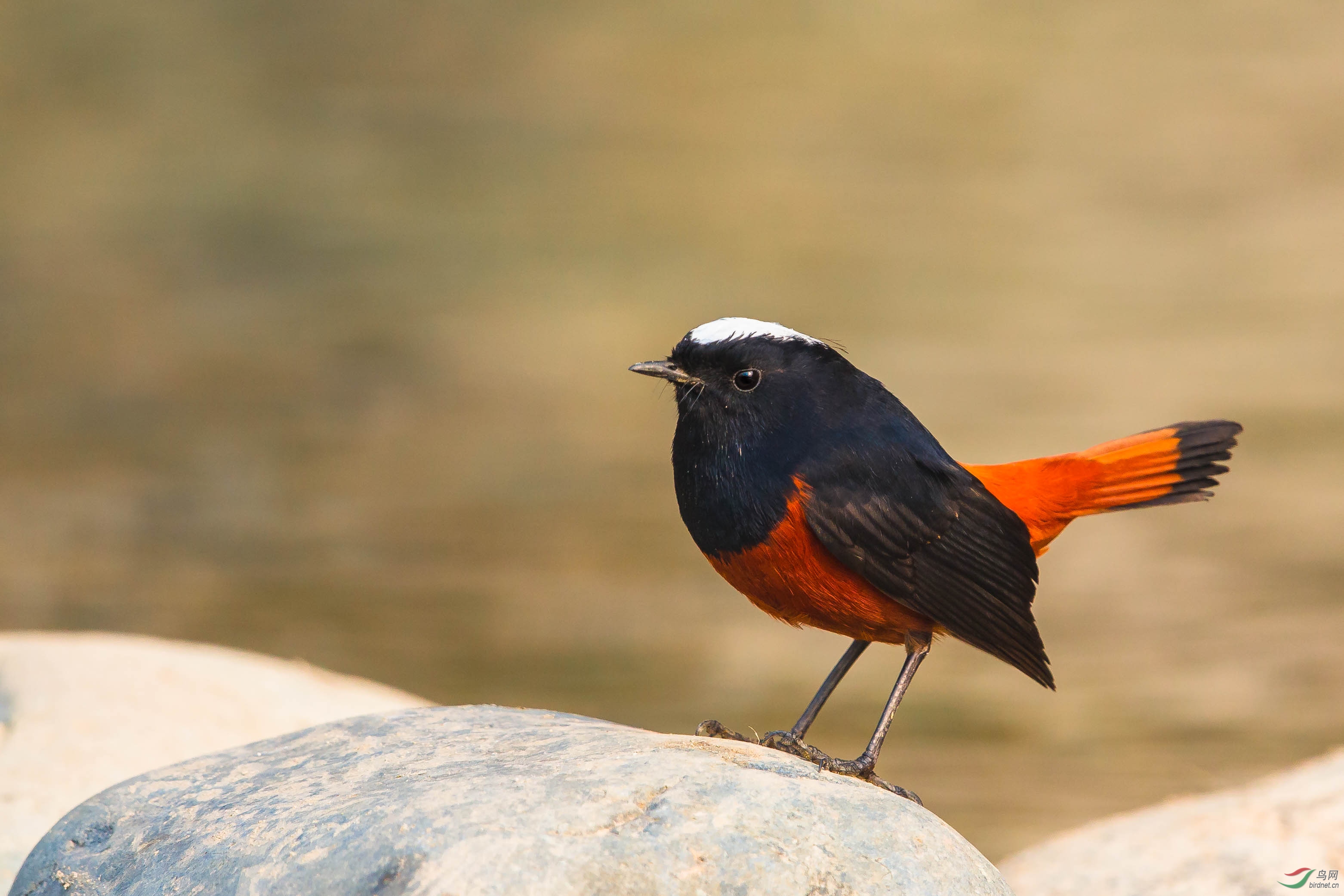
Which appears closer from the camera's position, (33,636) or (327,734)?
(327,734)

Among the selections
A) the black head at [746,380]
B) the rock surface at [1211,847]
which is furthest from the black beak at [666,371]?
the rock surface at [1211,847]

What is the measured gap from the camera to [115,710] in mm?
3271

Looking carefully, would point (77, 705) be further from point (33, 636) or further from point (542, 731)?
point (542, 731)

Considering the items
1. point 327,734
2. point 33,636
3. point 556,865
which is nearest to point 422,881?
point 556,865

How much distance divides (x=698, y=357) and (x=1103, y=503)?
0.92 metres

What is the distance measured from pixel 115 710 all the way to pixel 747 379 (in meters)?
1.98

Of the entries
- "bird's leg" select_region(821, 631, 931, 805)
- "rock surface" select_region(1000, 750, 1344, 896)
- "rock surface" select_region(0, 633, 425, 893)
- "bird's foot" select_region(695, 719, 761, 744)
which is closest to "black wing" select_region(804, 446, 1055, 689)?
"bird's leg" select_region(821, 631, 931, 805)

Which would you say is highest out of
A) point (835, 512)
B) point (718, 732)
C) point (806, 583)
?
point (835, 512)

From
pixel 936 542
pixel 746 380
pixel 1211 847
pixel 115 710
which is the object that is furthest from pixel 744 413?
pixel 115 710

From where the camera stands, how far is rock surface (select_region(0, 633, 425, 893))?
9.68 feet

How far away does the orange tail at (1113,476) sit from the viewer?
2.60 m

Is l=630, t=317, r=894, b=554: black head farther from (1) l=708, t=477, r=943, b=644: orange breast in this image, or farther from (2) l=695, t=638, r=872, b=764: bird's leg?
(2) l=695, t=638, r=872, b=764: bird's leg

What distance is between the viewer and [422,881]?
1.78 meters

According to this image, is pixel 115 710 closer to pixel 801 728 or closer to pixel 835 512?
pixel 801 728
